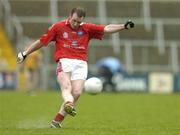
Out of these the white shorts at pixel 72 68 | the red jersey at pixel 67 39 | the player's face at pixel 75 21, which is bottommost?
the white shorts at pixel 72 68

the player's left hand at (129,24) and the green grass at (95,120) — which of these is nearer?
the green grass at (95,120)

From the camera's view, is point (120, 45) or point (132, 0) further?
point (132, 0)

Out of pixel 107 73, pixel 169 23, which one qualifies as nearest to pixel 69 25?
pixel 107 73

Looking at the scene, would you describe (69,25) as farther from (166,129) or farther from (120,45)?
(120,45)

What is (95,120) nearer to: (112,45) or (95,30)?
(95,30)

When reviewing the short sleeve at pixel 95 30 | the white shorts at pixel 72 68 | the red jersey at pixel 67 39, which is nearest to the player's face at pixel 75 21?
the red jersey at pixel 67 39

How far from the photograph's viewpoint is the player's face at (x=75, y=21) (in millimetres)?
11988

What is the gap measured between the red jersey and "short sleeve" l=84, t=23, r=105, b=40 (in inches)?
3.0

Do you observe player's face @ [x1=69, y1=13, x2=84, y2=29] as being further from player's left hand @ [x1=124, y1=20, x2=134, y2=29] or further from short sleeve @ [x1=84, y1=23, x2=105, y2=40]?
player's left hand @ [x1=124, y1=20, x2=134, y2=29]

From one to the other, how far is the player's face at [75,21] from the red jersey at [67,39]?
163mm

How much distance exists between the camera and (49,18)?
118 ft

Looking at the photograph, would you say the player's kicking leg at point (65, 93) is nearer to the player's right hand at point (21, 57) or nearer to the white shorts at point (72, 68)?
the white shorts at point (72, 68)

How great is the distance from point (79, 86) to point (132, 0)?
2516 centimetres

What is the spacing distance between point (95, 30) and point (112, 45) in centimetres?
2221
